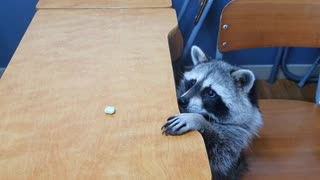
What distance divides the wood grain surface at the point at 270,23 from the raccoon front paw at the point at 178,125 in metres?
0.60

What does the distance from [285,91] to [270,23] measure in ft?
3.76

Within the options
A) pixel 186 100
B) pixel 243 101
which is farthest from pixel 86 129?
pixel 243 101

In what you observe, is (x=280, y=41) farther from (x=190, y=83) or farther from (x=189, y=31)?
(x=189, y=31)

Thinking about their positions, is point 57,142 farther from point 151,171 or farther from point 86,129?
point 151,171

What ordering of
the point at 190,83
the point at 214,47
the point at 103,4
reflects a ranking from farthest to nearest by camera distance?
1. the point at 214,47
2. the point at 103,4
3. the point at 190,83

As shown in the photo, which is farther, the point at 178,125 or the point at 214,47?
the point at 214,47

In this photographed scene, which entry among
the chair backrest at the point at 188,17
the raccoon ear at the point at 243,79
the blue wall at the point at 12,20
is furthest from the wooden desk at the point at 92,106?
the blue wall at the point at 12,20

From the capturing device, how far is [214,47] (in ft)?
7.54

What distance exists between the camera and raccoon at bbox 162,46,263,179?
948 mm

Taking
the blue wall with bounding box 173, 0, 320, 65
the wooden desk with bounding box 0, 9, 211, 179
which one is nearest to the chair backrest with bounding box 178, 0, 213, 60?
the blue wall with bounding box 173, 0, 320, 65

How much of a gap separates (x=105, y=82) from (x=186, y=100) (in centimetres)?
27

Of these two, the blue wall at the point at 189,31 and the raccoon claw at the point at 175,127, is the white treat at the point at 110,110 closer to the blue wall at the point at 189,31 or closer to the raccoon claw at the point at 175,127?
the raccoon claw at the point at 175,127

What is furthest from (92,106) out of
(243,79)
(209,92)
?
(243,79)

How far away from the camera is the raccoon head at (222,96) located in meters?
1.06
